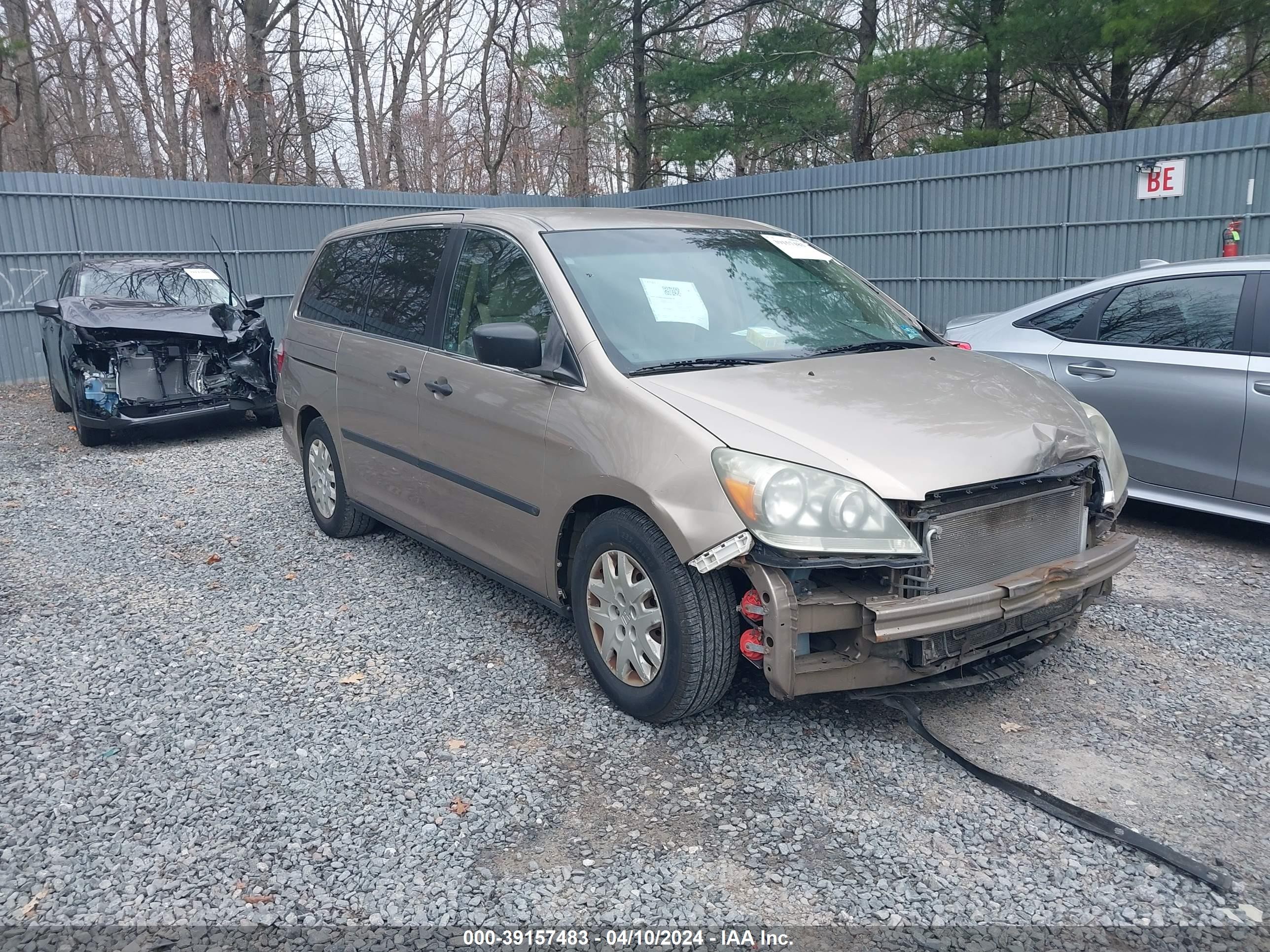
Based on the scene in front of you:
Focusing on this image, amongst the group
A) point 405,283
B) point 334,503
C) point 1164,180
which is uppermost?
point 1164,180

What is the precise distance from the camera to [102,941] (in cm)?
255

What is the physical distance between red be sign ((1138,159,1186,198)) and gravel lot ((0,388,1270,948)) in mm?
7134

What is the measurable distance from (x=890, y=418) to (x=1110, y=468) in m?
0.98

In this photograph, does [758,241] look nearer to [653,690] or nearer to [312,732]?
[653,690]

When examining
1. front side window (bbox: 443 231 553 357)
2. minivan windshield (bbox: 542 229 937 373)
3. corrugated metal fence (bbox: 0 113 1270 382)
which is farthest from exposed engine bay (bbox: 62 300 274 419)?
minivan windshield (bbox: 542 229 937 373)

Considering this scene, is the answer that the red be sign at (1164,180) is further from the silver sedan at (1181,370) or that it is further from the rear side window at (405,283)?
the rear side window at (405,283)

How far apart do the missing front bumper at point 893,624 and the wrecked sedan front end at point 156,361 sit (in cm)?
732

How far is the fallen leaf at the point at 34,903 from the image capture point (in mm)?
2662

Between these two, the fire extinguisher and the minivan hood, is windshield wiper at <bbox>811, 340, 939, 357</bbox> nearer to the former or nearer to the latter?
the minivan hood

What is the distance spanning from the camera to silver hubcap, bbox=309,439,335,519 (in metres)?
5.75

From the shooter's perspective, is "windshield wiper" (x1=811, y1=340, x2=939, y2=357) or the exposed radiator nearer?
the exposed radiator

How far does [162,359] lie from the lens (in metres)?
8.76

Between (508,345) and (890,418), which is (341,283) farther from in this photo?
(890,418)

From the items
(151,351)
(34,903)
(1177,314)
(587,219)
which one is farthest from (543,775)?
(151,351)
